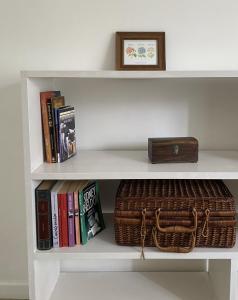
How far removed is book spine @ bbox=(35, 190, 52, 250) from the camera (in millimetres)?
1345

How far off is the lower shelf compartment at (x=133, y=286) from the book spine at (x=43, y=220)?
354mm

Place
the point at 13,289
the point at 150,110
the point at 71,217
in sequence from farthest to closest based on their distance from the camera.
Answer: the point at 13,289, the point at 150,110, the point at 71,217

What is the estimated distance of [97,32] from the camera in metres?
1.61

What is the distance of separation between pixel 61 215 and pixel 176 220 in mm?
422

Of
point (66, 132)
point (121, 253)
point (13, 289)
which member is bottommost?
point (13, 289)

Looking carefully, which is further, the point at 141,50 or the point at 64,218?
the point at 141,50

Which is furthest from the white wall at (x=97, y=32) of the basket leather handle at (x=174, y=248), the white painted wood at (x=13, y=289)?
the white painted wood at (x=13, y=289)

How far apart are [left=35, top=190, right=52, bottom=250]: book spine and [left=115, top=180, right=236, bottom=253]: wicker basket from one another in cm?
25

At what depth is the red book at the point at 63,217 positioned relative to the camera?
1.36 meters

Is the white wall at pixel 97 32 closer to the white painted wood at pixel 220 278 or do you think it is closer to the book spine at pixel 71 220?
the book spine at pixel 71 220

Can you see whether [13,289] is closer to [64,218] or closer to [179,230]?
[64,218]

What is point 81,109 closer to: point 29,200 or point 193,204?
point 29,200

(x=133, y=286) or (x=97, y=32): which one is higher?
(x=97, y=32)

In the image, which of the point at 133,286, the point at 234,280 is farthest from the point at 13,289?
the point at 234,280
